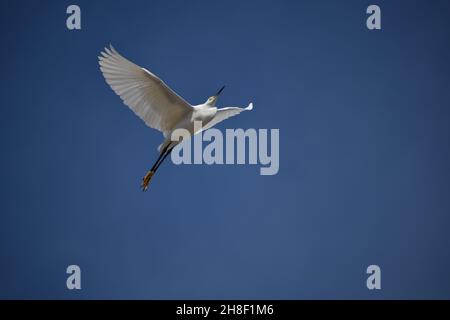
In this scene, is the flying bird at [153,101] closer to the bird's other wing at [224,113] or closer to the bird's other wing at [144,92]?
the bird's other wing at [144,92]

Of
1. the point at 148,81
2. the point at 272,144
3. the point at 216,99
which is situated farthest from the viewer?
the point at 272,144

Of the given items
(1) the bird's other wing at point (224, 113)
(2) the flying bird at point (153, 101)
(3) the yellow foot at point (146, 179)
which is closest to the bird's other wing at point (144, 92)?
(2) the flying bird at point (153, 101)

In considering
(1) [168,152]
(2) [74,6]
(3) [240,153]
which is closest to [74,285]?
(1) [168,152]

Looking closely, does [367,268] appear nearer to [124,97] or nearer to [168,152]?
[168,152]

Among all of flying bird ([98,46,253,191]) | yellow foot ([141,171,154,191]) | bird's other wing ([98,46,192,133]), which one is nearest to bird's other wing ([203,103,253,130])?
flying bird ([98,46,253,191])

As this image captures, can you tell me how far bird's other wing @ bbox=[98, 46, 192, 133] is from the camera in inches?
338

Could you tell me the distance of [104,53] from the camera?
8.44 m

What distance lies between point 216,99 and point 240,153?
2.49 ft

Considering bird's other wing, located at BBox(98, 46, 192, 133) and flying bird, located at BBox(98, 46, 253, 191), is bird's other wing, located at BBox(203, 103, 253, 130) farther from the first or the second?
bird's other wing, located at BBox(98, 46, 192, 133)

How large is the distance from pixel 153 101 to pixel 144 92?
166mm

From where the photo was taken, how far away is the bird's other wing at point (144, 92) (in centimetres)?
859

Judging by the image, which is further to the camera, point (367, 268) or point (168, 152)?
point (367, 268)

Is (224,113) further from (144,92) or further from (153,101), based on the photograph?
(144,92)
